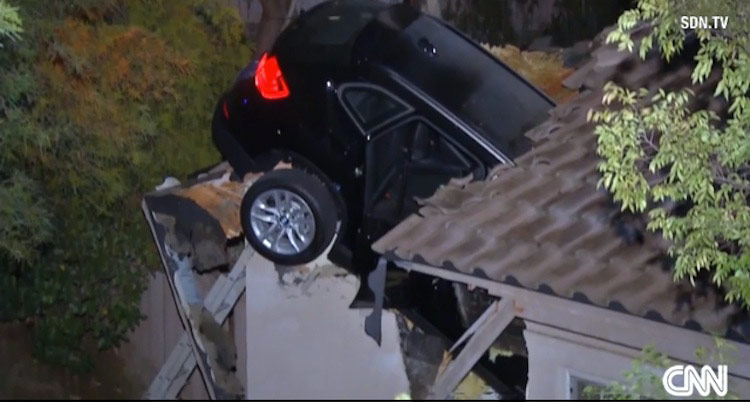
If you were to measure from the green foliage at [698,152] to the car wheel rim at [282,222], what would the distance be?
3.27m

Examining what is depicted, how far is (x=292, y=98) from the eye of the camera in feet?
25.8

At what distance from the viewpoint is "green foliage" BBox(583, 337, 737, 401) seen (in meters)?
4.47

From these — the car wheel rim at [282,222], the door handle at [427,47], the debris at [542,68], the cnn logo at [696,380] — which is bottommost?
the car wheel rim at [282,222]

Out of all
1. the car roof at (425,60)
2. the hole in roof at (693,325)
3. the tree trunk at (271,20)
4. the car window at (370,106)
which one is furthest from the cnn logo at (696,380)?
the tree trunk at (271,20)

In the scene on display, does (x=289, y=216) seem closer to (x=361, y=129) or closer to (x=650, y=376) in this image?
(x=361, y=129)

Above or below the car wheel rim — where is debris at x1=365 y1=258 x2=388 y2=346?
below

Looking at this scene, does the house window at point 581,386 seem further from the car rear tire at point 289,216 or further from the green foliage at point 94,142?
the green foliage at point 94,142

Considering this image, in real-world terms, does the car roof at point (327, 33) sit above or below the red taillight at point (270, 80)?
above

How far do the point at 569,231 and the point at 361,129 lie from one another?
1.89 metres

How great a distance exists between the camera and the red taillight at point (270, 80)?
796 cm

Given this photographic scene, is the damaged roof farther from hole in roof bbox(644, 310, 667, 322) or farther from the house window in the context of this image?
the house window

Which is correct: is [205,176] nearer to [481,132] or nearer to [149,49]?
[149,49]

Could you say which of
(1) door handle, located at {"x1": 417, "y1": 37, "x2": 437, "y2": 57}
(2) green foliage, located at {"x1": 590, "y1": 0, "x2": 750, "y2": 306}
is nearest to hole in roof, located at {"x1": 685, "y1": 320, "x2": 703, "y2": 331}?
(2) green foliage, located at {"x1": 590, "y1": 0, "x2": 750, "y2": 306}

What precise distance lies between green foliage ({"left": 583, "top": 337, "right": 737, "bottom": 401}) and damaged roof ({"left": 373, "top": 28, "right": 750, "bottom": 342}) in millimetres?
109
